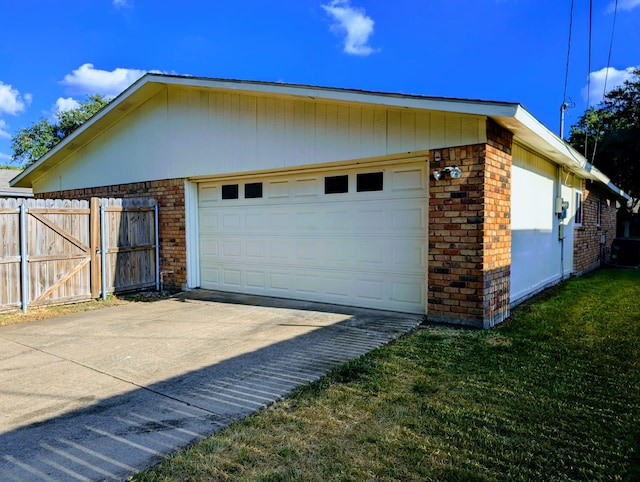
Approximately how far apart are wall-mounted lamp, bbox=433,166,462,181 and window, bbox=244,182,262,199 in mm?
3637

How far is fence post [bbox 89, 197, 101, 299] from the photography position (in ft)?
25.5

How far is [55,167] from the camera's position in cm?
1143

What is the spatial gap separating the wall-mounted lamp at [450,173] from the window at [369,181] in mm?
1083

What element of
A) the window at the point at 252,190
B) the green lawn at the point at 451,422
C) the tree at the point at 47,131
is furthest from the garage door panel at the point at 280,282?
the tree at the point at 47,131

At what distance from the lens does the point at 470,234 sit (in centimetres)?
545

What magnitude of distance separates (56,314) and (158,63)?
16.7 metres

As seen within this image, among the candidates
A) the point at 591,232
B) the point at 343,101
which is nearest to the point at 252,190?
the point at 343,101

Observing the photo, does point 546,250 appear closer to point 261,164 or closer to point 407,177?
point 407,177

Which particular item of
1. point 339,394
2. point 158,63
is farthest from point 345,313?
point 158,63

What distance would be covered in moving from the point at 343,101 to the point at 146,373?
4.43 metres

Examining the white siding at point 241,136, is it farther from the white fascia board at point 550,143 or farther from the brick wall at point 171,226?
the white fascia board at point 550,143

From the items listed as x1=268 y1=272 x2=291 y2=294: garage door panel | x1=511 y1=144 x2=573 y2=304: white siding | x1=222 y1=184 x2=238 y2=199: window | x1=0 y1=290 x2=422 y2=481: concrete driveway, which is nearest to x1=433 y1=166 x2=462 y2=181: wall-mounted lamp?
x1=511 y1=144 x2=573 y2=304: white siding

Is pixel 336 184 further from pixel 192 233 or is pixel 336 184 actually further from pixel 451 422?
pixel 451 422

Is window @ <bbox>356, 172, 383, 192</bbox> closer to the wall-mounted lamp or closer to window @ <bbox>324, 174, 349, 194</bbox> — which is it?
window @ <bbox>324, 174, 349, 194</bbox>
